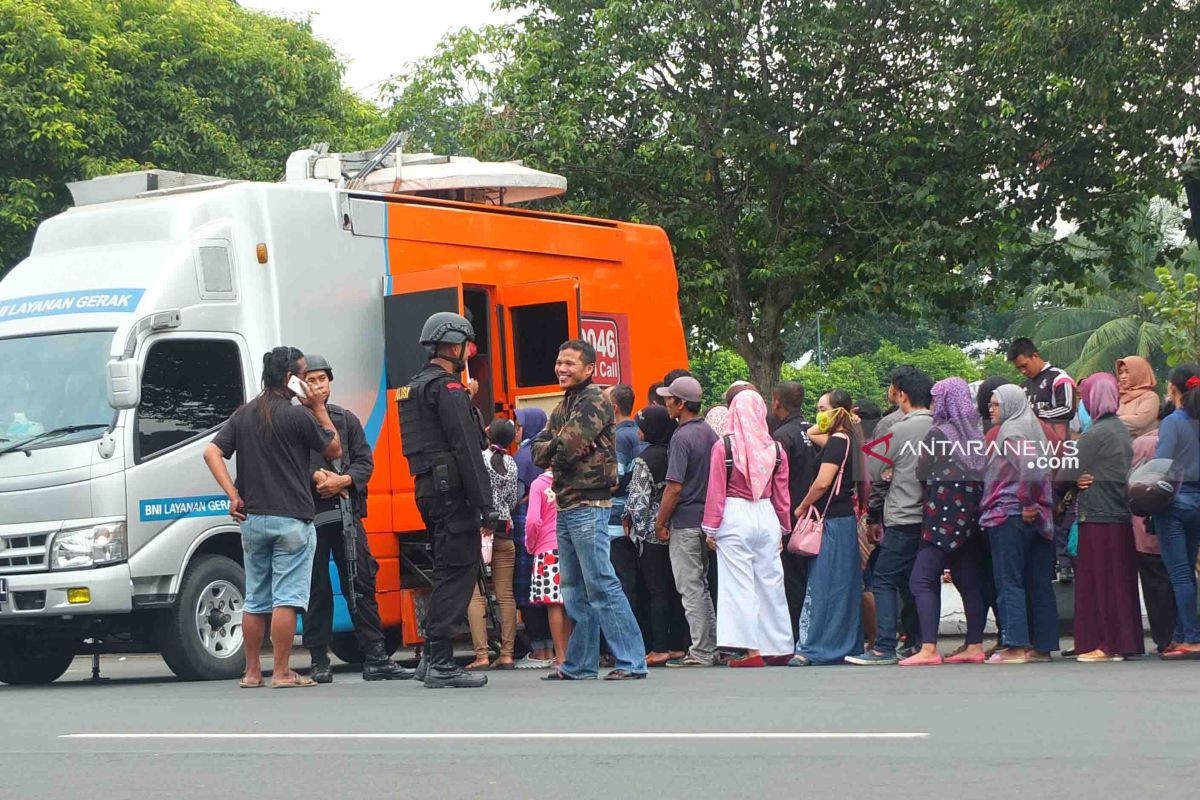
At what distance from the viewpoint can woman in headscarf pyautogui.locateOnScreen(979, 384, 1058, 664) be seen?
34.6ft

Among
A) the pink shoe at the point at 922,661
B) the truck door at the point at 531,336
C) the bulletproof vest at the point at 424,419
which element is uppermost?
the truck door at the point at 531,336

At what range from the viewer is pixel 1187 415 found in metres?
10.5

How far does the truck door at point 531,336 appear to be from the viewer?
485 inches

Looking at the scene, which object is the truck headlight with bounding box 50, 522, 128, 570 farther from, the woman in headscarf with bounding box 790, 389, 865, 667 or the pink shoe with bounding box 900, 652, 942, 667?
the pink shoe with bounding box 900, 652, 942, 667

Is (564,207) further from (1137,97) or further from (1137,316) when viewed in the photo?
(1137,316)

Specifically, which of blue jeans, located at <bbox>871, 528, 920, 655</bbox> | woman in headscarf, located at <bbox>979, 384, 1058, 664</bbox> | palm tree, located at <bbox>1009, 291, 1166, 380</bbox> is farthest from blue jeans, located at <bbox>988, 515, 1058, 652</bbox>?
palm tree, located at <bbox>1009, 291, 1166, 380</bbox>

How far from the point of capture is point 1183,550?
34.5 feet

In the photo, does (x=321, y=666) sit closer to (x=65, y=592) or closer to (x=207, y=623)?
(x=207, y=623)

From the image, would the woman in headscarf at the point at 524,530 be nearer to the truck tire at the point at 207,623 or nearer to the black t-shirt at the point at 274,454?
the truck tire at the point at 207,623

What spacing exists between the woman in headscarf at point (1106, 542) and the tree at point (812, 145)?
836 centimetres

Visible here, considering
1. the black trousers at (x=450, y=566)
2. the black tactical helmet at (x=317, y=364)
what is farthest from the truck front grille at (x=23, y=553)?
the black trousers at (x=450, y=566)

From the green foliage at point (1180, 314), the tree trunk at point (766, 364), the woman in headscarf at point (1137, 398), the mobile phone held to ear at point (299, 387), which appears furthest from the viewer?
the green foliage at point (1180, 314)

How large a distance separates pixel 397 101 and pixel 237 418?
Answer: 25.4m

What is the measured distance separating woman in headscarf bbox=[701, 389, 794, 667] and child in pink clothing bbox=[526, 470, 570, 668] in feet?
3.17
